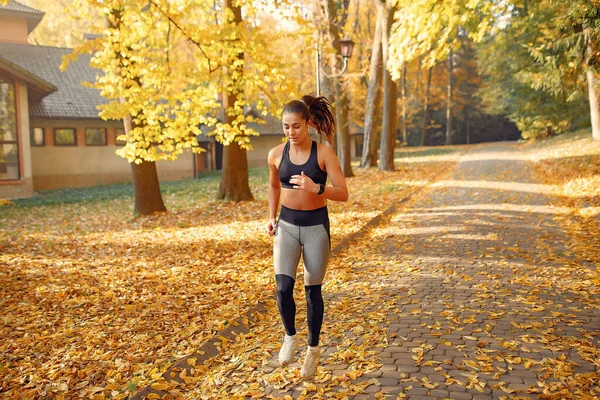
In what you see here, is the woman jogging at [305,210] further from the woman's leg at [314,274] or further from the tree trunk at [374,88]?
the tree trunk at [374,88]

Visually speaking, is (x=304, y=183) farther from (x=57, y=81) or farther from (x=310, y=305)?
(x=57, y=81)

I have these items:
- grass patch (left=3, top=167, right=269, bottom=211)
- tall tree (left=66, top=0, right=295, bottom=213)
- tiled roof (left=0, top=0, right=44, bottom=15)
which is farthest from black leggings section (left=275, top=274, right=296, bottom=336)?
tiled roof (left=0, top=0, right=44, bottom=15)

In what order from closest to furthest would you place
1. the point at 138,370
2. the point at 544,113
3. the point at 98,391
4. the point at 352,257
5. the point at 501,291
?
the point at 98,391
the point at 138,370
the point at 501,291
the point at 352,257
the point at 544,113

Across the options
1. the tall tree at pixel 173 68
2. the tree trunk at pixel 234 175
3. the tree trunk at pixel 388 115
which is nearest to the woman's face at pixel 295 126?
the tall tree at pixel 173 68

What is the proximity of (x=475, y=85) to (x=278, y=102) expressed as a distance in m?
55.0

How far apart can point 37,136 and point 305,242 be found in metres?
28.8

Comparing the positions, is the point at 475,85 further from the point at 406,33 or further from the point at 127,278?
the point at 127,278

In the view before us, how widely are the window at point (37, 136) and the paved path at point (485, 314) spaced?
77.5 ft

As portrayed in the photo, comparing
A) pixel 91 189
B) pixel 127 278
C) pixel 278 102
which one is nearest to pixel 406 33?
pixel 278 102

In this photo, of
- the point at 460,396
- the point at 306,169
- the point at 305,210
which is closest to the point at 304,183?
the point at 306,169

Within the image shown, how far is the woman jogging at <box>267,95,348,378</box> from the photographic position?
4.63 m

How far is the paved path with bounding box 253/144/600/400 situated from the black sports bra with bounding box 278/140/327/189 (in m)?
1.71

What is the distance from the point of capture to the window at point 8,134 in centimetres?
2483

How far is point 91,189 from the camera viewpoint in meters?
28.7
